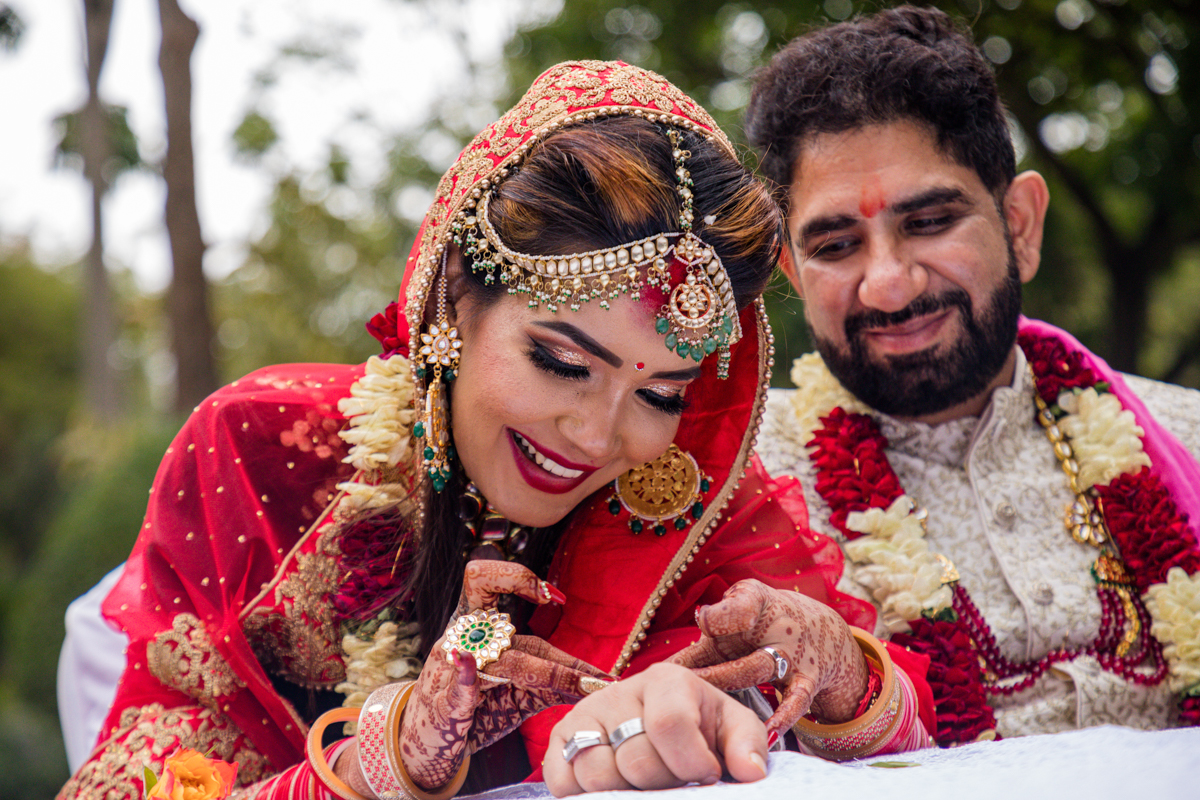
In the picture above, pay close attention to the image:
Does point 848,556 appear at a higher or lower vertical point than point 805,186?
lower

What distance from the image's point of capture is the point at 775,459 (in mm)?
2854

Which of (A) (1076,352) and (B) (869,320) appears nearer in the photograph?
(B) (869,320)

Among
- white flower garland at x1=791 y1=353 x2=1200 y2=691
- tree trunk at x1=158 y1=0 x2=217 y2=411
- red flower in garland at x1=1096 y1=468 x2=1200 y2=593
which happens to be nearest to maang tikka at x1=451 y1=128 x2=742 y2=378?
white flower garland at x1=791 y1=353 x2=1200 y2=691

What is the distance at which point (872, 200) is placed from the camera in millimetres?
2566

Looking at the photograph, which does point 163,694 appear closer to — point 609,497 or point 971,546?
point 609,497

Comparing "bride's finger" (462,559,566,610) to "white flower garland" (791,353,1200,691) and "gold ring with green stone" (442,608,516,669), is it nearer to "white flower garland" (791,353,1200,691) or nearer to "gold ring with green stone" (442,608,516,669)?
"gold ring with green stone" (442,608,516,669)

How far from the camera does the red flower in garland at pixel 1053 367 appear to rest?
2.91m

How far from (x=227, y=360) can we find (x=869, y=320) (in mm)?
18063

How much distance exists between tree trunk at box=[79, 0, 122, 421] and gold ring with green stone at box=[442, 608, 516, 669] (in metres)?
8.67

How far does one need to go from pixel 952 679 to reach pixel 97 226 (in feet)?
31.0

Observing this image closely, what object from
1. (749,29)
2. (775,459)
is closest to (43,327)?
(749,29)

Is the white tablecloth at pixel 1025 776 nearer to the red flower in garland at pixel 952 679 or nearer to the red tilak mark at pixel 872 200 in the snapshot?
the red flower in garland at pixel 952 679

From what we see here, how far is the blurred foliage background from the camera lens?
5.14m

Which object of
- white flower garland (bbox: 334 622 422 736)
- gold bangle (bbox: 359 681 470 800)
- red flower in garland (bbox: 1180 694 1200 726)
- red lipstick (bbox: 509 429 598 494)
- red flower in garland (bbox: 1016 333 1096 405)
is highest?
red flower in garland (bbox: 1016 333 1096 405)
